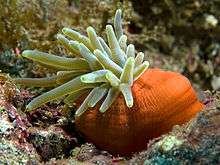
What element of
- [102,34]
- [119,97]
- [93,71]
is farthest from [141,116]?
[102,34]

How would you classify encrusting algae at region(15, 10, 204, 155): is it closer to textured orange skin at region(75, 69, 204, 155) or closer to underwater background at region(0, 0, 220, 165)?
textured orange skin at region(75, 69, 204, 155)

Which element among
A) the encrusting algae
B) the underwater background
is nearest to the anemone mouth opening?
the encrusting algae

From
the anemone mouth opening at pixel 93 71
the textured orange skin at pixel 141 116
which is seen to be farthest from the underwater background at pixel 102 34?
the anemone mouth opening at pixel 93 71

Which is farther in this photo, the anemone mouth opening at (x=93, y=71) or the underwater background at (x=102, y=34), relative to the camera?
the anemone mouth opening at (x=93, y=71)

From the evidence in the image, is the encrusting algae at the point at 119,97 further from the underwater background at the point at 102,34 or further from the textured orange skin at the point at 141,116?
the underwater background at the point at 102,34

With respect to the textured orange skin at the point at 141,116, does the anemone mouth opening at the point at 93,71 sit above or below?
above

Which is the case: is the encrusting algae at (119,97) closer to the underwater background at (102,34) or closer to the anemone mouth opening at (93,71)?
the anemone mouth opening at (93,71)

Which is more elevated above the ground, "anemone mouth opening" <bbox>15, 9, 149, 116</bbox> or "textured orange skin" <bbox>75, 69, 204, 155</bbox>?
"anemone mouth opening" <bbox>15, 9, 149, 116</bbox>

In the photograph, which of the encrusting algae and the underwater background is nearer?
the underwater background
